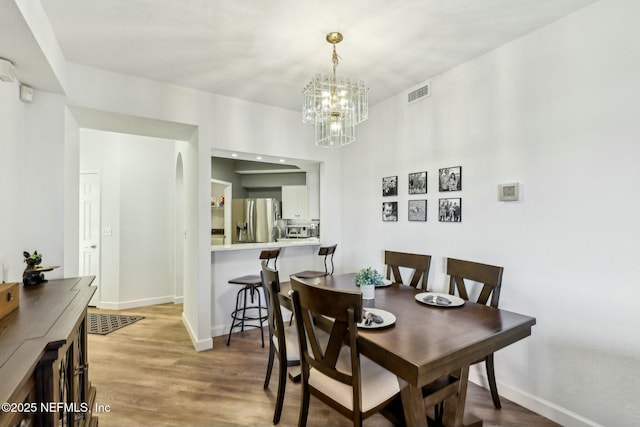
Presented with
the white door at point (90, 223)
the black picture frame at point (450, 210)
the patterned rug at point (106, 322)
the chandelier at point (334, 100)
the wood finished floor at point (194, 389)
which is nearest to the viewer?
the wood finished floor at point (194, 389)

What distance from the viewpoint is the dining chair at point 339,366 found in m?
1.38

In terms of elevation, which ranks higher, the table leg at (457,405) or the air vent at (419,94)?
the air vent at (419,94)

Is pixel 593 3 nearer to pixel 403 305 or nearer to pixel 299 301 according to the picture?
pixel 403 305

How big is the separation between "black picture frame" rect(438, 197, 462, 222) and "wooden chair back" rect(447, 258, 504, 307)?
1.44 ft

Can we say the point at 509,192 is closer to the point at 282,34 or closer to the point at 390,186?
the point at 390,186

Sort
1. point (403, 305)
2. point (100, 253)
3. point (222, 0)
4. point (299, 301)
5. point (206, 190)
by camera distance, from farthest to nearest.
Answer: point (100, 253) < point (206, 190) < point (403, 305) < point (222, 0) < point (299, 301)

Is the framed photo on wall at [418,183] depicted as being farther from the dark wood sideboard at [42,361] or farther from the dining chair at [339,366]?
the dark wood sideboard at [42,361]

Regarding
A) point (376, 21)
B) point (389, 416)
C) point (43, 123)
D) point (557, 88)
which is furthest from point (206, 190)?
point (557, 88)

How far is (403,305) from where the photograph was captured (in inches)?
78.0

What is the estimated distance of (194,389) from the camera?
234 centimetres

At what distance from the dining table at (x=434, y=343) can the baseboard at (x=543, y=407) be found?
0.84 m

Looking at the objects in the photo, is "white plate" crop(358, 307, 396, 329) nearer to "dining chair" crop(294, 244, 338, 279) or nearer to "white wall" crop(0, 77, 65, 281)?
"dining chair" crop(294, 244, 338, 279)

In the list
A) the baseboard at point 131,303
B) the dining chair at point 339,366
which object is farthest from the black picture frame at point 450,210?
the baseboard at point 131,303

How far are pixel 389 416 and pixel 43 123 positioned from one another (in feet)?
11.2
